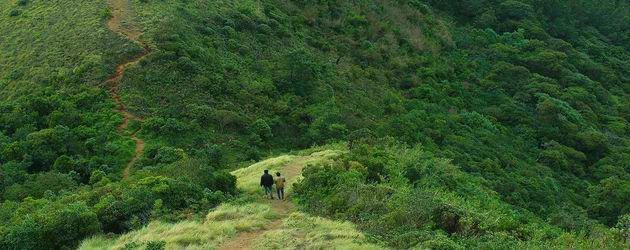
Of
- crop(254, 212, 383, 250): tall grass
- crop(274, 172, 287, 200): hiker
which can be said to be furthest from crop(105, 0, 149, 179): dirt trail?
crop(254, 212, 383, 250): tall grass

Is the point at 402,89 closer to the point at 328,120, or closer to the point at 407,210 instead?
the point at 328,120

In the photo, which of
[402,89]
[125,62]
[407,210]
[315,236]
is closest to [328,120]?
[125,62]

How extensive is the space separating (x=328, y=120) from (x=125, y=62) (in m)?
11.7

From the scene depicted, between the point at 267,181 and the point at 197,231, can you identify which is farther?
the point at 267,181

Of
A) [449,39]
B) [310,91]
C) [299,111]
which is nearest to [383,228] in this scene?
[299,111]

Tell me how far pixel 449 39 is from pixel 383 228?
44.1m

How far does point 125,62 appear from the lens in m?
33.6

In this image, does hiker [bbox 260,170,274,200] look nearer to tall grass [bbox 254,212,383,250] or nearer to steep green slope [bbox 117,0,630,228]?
tall grass [bbox 254,212,383,250]

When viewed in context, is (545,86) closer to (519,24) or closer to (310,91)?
(519,24)

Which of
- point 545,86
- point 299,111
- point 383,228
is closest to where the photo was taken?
point 383,228

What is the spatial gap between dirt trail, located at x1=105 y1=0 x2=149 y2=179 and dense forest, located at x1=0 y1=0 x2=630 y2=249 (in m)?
0.39

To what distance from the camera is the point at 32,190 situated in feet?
77.7

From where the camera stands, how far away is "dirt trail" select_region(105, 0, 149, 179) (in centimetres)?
2845

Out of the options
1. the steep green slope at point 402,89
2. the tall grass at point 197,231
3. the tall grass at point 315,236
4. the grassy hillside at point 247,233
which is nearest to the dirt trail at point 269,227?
the grassy hillside at point 247,233
